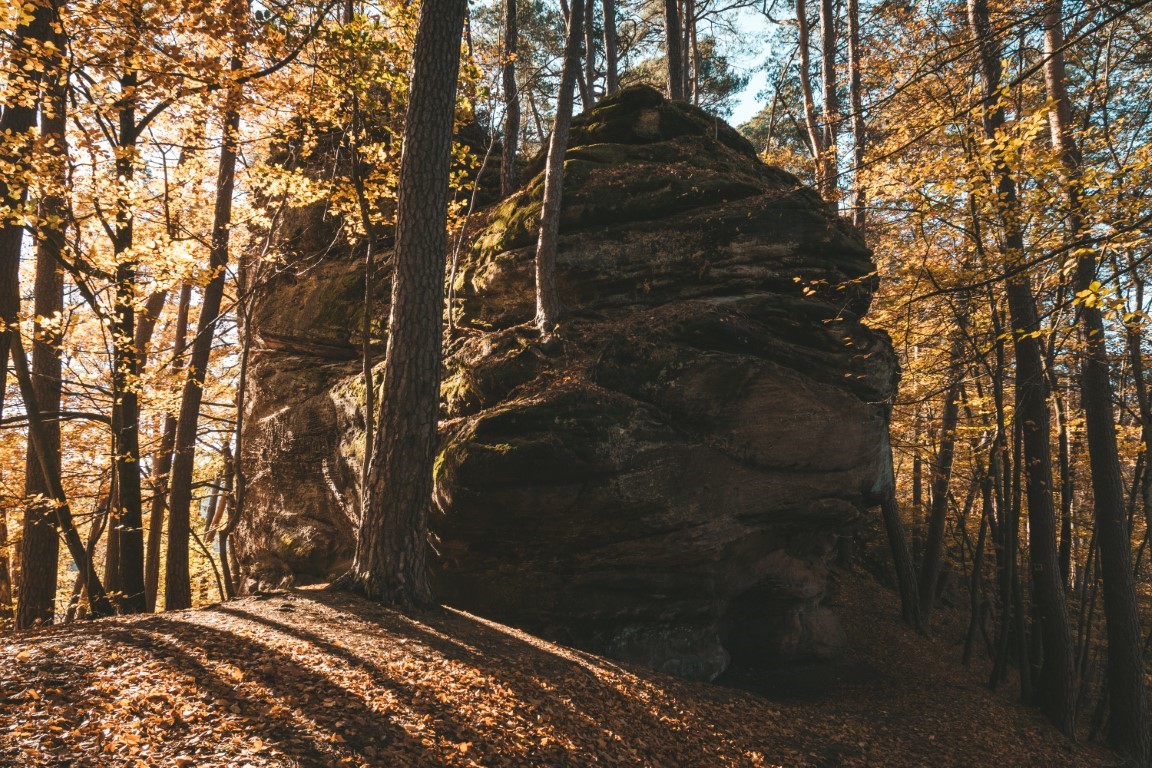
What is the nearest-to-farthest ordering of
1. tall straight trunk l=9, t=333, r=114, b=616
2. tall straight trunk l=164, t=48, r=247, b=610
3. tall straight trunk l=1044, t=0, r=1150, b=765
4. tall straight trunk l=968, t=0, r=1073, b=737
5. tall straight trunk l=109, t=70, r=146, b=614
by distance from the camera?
tall straight trunk l=9, t=333, r=114, b=616
tall straight trunk l=109, t=70, r=146, b=614
tall straight trunk l=1044, t=0, r=1150, b=765
tall straight trunk l=968, t=0, r=1073, b=737
tall straight trunk l=164, t=48, r=247, b=610

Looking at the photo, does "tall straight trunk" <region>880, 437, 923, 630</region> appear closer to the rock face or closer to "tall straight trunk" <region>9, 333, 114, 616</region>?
the rock face

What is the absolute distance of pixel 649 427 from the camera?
8.14 metres

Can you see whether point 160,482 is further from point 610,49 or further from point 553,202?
point 610,49

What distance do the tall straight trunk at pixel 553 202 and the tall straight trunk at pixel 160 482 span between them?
19.8 feet

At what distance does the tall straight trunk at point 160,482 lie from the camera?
11500mm

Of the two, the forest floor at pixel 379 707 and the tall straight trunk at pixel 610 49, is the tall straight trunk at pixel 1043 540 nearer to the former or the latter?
the forest floor at pixel 379 707

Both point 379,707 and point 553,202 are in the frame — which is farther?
point 553,202

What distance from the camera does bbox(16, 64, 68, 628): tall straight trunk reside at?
7078 millimetres

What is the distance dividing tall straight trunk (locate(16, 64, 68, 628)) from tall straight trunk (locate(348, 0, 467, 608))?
3.86 meters

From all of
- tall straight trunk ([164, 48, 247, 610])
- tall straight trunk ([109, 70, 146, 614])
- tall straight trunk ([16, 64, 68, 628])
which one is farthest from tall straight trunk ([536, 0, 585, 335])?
tall straight trunk ([16, 64, 68, 628])

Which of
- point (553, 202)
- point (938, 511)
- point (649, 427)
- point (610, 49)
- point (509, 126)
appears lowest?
point (938, 511)

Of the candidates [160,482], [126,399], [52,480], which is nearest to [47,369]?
[126,399]

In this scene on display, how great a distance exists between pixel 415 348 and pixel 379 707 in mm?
3760

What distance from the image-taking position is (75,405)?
1562 cm
